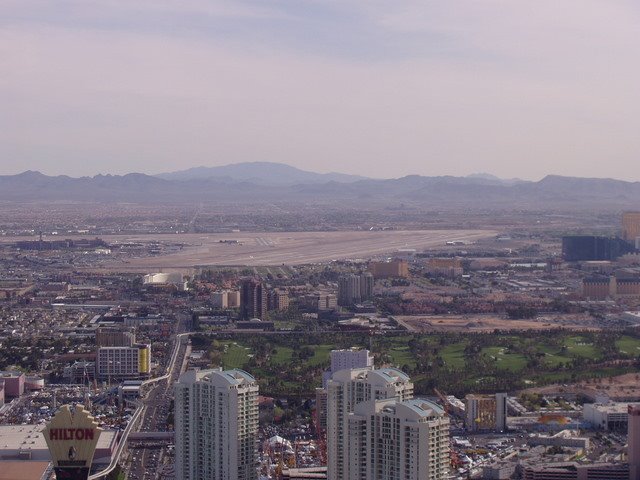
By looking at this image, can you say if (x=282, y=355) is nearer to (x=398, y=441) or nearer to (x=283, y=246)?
(x=398, y=441)

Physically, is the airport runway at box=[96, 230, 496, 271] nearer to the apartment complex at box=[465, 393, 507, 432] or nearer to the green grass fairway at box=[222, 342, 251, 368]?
the green grass fairway at box=[222, 342, 251, 368]

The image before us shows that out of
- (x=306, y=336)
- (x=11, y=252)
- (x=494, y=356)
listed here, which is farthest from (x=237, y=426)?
(x=11, y=252)

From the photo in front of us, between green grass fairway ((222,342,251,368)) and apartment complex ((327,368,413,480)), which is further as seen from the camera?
green grass fairway ((222,342,251,368))

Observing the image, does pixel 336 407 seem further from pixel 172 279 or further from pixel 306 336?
pixel 172 279

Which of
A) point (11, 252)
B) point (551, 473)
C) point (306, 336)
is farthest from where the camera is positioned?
point (11, 252)

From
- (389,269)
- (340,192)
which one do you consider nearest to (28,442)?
(389,269)

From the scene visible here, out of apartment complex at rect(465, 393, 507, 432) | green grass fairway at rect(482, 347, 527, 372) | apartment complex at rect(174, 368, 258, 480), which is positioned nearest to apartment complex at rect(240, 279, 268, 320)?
green grass fairway at rect(482, 347, 527, 372)

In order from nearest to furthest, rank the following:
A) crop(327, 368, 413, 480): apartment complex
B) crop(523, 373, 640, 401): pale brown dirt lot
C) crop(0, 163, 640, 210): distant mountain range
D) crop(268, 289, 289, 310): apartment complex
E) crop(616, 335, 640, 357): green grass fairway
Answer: crop(327, 368, 413, 480): apartment complex, crop(523, 373, 640, 401): pale brown dirt lot, crop(616, 335, 640, 357): green grass fairway, crop(268, 289, 289, 310): apartment complex, crop(0, 163, 640, 210): distant mountain range
